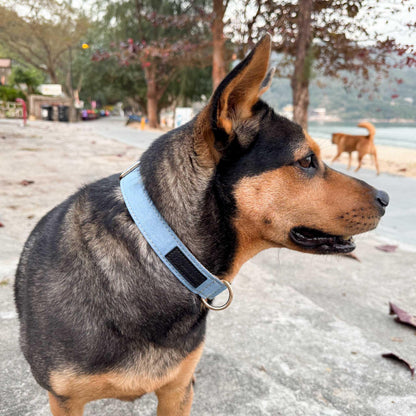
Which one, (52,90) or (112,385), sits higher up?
(52,90)

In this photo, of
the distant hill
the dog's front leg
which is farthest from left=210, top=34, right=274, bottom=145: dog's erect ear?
the distant hill

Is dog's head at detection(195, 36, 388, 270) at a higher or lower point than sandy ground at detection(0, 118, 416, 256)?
higher

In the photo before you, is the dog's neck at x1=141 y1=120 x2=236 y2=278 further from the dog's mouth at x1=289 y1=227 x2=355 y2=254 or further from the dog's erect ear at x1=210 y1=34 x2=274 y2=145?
the dog's mouth at x1=289 y1=227 x2=355 y2=254

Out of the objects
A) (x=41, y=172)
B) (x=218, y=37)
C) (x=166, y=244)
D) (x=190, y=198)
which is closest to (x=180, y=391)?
(x=166, y=244)

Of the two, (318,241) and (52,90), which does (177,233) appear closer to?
(318,241)

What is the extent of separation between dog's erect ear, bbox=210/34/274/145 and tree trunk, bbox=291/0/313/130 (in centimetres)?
843

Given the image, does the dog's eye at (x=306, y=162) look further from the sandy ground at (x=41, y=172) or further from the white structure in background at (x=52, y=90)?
the white structure in background at (x=52, y=90)

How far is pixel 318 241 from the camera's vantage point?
210 cm

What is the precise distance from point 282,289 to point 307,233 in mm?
1778

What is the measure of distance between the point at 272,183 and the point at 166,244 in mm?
638

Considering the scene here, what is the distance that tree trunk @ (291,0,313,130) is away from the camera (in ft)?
31.2

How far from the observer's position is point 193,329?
1904mm

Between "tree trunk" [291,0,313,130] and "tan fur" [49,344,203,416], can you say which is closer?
"tan fur" [49,344,203,416]

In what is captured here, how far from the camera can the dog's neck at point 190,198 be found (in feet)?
5.85
